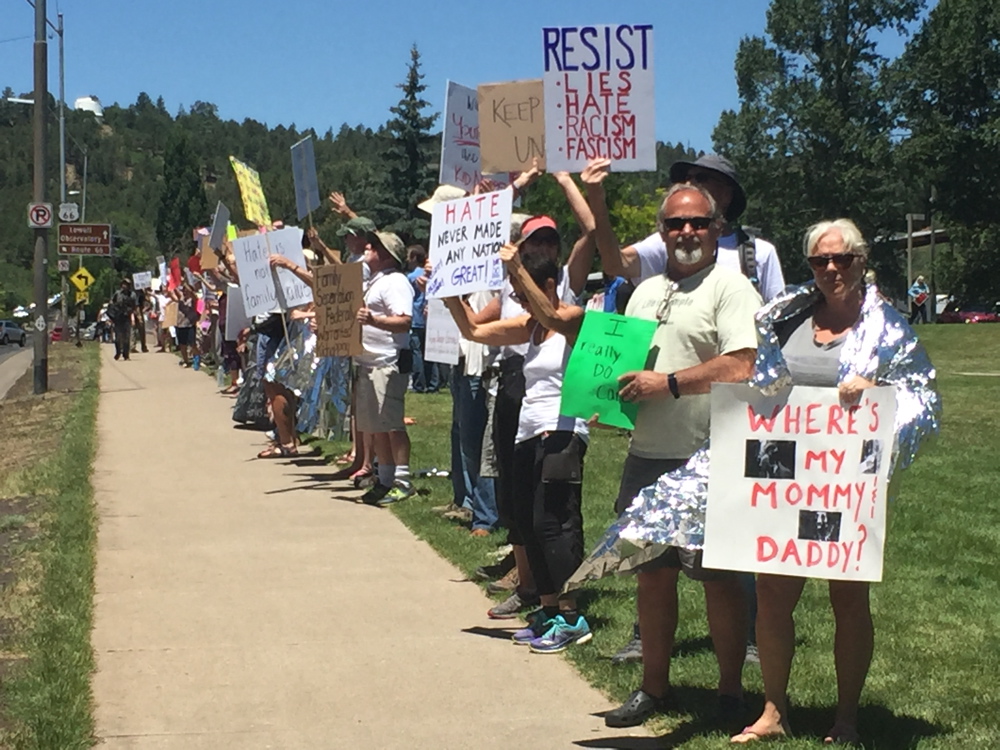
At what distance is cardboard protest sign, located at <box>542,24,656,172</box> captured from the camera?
5.98 m

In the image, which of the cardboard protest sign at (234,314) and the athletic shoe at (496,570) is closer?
the athletic shoe at (496,570)

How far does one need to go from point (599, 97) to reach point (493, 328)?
1254mm

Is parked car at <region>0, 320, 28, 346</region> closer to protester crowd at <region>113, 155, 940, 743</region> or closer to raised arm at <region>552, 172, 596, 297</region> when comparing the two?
protester crowd at <region>113, 155, 940, 743</region>

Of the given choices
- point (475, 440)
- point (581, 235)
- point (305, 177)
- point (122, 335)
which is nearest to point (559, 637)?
point (581, 235)

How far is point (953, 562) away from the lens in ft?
26.7

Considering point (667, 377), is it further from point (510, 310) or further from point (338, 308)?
point (338, 308)

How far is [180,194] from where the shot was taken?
14475cm

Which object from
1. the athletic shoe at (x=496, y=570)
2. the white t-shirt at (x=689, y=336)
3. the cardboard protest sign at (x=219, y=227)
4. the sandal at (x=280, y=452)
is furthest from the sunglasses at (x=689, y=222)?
the cardboard protest sign at (x=219, y=227)

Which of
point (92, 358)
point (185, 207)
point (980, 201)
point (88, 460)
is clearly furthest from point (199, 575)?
point (185, 207)

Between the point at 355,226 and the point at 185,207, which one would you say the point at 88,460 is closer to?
→ the point at 355,226

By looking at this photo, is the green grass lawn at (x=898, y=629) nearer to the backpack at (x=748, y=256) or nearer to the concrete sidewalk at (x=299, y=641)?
the concrete sidewalk at (x=299, y=641)

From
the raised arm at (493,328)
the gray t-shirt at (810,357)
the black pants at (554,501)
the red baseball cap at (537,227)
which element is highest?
the red baseball cap at (537,227)

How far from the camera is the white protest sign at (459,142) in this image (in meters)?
8.92

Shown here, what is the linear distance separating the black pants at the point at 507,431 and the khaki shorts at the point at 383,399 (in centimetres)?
336
